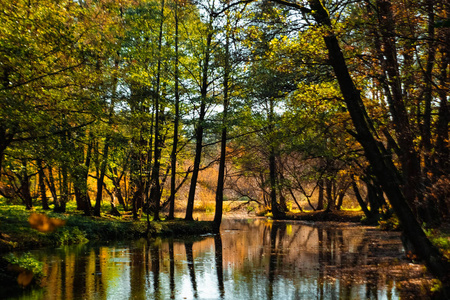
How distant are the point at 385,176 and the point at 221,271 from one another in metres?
5.36

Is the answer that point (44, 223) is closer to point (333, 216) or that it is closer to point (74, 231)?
point (74, 231)

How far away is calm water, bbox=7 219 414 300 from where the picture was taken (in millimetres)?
7444

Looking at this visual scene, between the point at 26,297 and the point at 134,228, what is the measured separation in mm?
11331

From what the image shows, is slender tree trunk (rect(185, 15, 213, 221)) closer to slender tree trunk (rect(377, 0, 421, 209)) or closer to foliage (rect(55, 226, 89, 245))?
foliage (rect(55, 226, 89, 245))

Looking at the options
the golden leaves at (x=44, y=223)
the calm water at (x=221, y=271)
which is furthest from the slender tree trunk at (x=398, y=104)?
the golden leaves at (x=44, y=223)

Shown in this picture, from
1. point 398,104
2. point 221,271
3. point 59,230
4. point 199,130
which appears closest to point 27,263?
point 221,271

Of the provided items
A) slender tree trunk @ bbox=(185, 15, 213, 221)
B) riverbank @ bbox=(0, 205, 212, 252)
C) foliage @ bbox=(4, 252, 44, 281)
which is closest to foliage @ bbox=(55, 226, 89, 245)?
riverbank @ bbox=(0, 205, 212, 252)

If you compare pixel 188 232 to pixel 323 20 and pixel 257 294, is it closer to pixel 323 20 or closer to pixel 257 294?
pixel 257 294

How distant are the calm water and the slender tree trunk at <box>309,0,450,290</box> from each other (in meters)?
1.35

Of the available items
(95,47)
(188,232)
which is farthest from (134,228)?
(95,47)

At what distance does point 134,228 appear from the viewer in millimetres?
18156

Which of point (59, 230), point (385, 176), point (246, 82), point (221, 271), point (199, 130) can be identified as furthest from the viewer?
point (199, 130)

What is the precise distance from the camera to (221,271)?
993cm

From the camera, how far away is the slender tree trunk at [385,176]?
6.11 m
